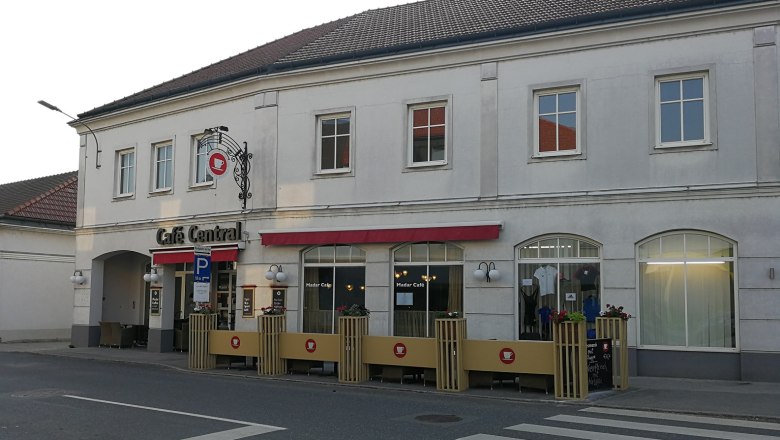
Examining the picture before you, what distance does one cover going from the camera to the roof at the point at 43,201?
99.1 ft

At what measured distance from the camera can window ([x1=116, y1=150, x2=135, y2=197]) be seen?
26.2 metres

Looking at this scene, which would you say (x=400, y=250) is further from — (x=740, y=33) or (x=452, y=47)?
(x=740, y=33)

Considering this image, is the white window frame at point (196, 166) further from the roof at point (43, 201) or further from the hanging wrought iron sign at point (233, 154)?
the roof at point (43, 201)

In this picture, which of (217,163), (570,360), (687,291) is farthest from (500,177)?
(217,163)

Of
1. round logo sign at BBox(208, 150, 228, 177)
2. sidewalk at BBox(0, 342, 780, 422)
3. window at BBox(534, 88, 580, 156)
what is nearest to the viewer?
sidewalk at BBox(0, 342, 780, 422)

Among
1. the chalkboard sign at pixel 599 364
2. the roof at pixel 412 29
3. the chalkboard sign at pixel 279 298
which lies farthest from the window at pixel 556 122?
the chalkboard sign at pixel 279 298

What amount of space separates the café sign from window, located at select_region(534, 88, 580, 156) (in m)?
8.88

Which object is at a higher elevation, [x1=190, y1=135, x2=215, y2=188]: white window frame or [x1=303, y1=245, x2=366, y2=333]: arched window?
[x1=190, y1=135, x2=215, y2=188]: white window frame

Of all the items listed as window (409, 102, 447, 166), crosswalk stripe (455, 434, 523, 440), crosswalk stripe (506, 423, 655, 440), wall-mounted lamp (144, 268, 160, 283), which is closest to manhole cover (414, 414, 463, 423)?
crosswalk stripe (506, 423, 655, 440)

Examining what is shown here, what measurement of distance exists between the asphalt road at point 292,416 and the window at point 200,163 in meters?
8.61

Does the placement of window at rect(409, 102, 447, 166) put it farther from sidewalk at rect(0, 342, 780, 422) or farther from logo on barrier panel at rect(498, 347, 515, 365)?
logo on barrier panel at rect(498, 347, 515, 365)

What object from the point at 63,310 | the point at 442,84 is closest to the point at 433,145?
the point at 442,84

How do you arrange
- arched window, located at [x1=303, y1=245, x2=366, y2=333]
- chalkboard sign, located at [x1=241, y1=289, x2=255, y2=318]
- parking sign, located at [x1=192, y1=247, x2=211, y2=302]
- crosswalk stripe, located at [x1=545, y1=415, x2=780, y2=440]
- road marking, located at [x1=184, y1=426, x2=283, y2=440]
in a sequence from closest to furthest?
road marking, located at [x1=184, y1=426, x2=283, y2=440] < crosswalk stripe, located at [x1=545, y1=415, x2=780, y2=440] < parking sign, located at [x1=192, y1=247, x2=211, y2=302] < arched window, located at [x1=303, y1=245, x2=366, y2=333] < chalkboard sign, located at [x1=241, y1=289, x2=255, y2=318]

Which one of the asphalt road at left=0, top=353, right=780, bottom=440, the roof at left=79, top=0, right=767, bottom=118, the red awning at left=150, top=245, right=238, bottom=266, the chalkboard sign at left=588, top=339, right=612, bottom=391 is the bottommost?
the asphalt road at left=0, top=353, right=780, bottom=440
